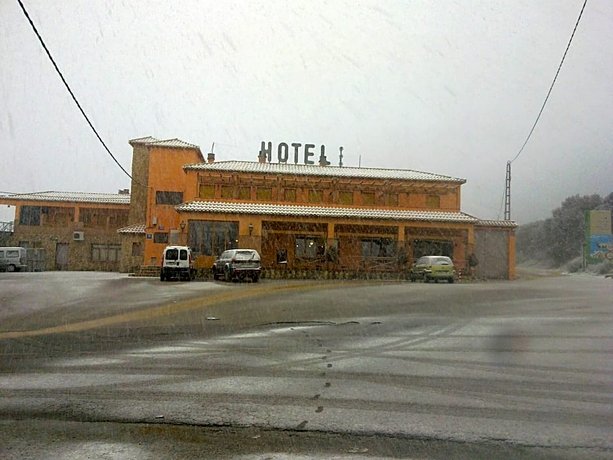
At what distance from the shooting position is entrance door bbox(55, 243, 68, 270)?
47.7 m

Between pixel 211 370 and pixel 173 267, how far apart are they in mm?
22348

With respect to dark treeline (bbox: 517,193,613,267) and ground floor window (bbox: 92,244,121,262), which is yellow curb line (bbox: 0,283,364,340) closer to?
ground floor window (bbox: 92,244,121,262)

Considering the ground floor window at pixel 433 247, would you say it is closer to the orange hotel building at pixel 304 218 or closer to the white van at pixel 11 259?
the orange hotel building at pixel 304 218

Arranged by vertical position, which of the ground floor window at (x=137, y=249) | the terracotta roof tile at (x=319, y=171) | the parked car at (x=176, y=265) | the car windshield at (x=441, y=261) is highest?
the terracotta roof tile at (x=319, y=171)

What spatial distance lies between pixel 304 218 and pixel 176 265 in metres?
9.28

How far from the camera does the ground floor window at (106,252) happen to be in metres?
47.7

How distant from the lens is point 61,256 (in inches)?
1886

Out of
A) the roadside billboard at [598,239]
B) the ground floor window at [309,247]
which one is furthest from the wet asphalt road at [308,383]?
the roadside billboard at [598,239]

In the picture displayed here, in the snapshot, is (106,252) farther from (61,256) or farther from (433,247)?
(433,247)

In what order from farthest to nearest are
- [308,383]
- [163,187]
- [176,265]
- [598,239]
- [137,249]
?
[137,249]
[598,239]
[163,187]
[176,265]
[308,383]

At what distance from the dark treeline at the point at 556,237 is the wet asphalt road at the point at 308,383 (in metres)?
34.3

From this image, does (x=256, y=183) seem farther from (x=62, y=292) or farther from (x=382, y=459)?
(x=382, y=459)

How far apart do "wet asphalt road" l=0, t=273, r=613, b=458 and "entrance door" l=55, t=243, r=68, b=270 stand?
33.4 m

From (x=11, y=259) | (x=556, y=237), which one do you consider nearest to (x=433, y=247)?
(x=556, y=237)
